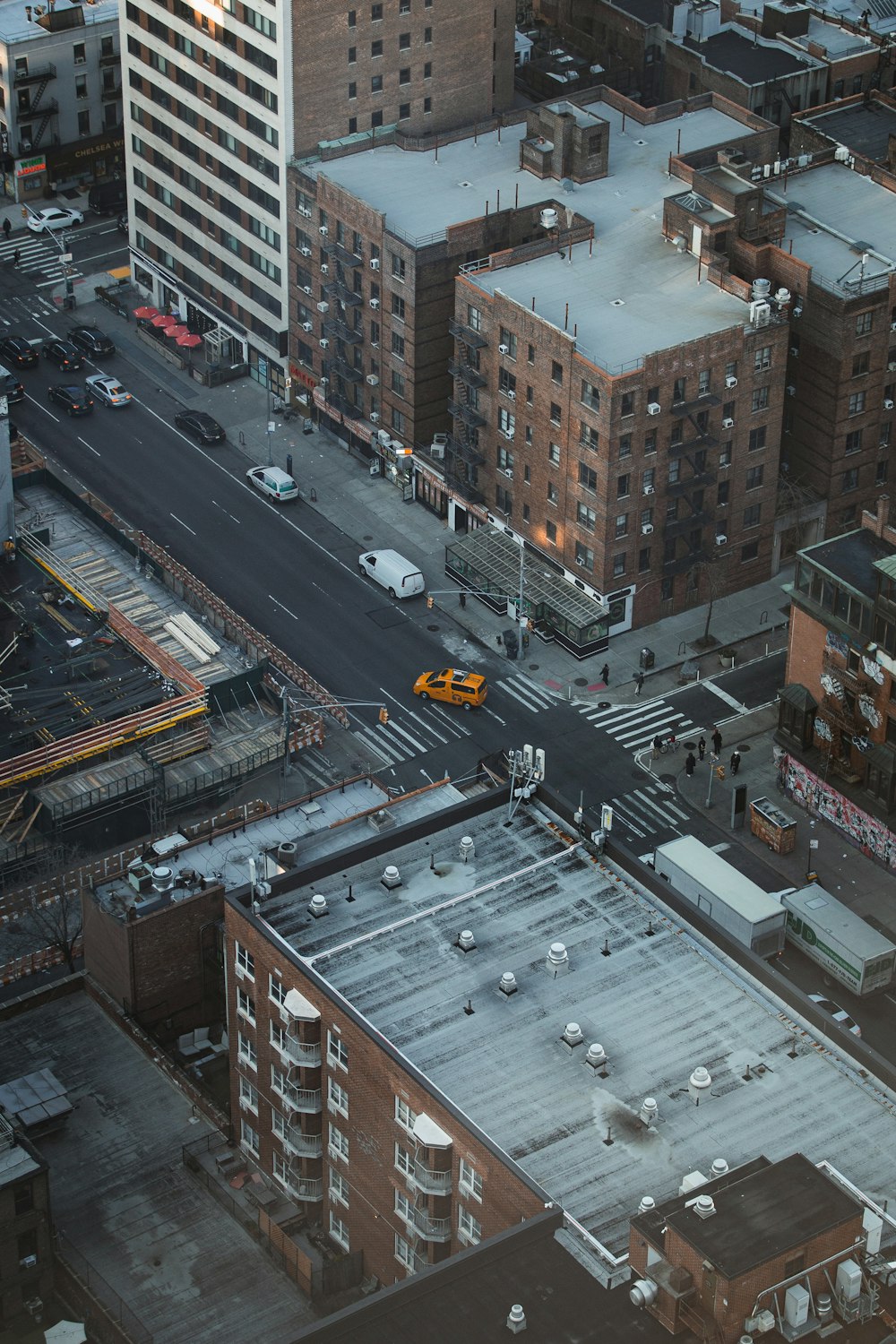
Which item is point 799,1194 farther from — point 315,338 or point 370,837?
point 315,338

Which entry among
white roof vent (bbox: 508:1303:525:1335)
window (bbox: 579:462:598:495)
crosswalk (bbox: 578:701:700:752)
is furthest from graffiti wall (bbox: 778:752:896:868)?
white roof vent (bbox: 508:1303:525:1335)

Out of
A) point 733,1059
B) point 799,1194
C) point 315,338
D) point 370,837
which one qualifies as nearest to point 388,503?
point 315,338

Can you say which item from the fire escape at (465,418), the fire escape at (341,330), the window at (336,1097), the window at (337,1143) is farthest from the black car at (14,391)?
the window at (336,1097)

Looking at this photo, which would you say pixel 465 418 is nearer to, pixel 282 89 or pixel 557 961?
→ pixel 282 89

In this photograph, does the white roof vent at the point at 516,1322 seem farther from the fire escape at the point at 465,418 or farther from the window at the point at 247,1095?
the fire escape at the point at 465,418

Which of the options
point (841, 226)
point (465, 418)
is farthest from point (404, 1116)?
point (841, 226)

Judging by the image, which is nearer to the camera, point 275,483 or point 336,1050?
point 336,1050
